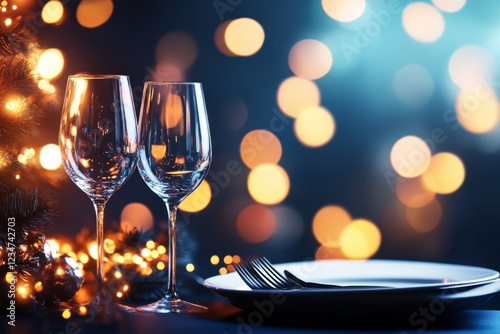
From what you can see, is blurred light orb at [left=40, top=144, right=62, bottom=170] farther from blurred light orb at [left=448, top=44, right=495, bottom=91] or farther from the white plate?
blurred light orb at [left=448, top=44, right=495, bottom=91]

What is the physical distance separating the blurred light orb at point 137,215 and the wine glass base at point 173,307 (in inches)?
26.3

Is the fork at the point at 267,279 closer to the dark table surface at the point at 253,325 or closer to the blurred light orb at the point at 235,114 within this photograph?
the dark table surface at the point at 253,325

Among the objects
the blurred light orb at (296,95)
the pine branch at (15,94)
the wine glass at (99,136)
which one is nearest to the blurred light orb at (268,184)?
the blurred light orb at (296,95)

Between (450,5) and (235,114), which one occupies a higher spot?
(450,5)

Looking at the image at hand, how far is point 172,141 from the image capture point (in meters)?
0.81

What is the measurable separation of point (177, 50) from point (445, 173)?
23.4 inches

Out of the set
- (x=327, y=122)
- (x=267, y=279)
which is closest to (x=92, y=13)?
(x=327, y=122)

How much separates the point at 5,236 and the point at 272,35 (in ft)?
2.53

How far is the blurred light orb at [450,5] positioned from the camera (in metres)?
1.48

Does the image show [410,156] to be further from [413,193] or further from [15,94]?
[15,94]

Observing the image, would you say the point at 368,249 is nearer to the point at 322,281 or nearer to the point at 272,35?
the point at 272,35

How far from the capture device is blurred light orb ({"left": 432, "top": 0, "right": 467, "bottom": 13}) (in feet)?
4.86

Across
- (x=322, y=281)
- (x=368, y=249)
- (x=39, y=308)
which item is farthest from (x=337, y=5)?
(x=39, y=308)

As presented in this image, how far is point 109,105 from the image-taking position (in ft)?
2.64
